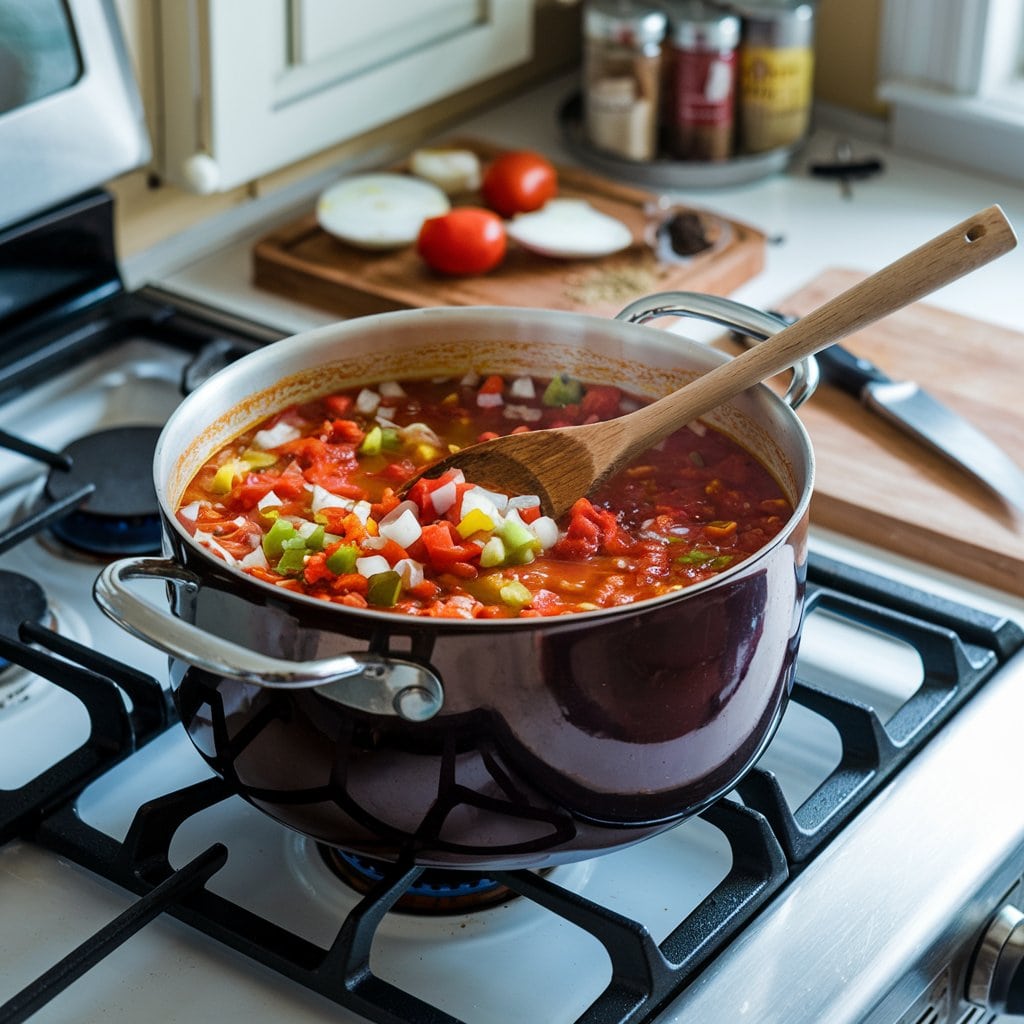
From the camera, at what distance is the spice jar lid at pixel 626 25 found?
164 cm

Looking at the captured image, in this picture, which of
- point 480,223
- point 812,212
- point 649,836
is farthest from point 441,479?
point 812,212

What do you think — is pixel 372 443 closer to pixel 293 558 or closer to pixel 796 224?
pixel 293 558

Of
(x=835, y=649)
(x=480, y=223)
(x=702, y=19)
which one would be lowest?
(x=835, y=649)

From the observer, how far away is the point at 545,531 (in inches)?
35.5

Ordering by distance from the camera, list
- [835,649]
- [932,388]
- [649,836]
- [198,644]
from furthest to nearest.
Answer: [932,388]
[835,649]
[649,836]
[198,644]

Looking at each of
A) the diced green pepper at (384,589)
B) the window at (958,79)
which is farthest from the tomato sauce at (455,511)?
the window at (958,79)

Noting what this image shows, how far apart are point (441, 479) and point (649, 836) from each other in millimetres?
239

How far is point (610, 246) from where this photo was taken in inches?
59.0

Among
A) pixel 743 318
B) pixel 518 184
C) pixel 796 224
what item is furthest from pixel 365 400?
pixel 796 224

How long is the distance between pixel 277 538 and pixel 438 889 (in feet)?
0.71

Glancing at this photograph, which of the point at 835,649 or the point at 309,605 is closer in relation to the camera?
the point at 309,605

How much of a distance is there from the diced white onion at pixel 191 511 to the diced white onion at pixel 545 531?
0.20m

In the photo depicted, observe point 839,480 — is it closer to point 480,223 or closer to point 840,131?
point 480,223

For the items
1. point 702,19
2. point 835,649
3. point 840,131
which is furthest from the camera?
point 840,131
